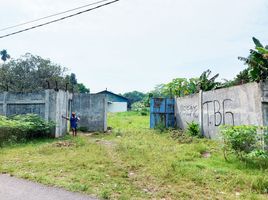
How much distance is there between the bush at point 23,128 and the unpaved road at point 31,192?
5.37 meters

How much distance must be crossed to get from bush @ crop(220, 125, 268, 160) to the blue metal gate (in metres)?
9.13

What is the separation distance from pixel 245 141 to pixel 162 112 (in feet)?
32.0

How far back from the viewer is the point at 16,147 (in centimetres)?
980

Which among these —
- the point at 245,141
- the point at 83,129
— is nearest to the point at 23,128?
the point at 83,129

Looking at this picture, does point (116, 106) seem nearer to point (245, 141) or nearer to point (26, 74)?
point (26, 74)

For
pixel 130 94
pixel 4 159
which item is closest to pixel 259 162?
pixel 4 159

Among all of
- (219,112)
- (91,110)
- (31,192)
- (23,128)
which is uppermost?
(91,110)

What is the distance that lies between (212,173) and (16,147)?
22.7 feet

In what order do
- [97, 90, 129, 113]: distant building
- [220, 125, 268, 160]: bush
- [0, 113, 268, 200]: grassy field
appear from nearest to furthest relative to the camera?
[0, 113, 268, 200]: grassy field, [220, 125, 268, 160]: bush, [97, 90, 129, 113]: distant building

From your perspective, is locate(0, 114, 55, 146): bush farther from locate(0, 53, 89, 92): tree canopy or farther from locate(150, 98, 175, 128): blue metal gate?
locate(0, 53, 89, 92): tree canopy

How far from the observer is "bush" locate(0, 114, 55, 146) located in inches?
413

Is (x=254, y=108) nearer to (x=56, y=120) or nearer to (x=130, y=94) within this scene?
(x=56, y=120)

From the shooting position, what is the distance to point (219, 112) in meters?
10.8

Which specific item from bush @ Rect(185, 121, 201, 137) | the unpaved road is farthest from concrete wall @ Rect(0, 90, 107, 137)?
the unpaved road
